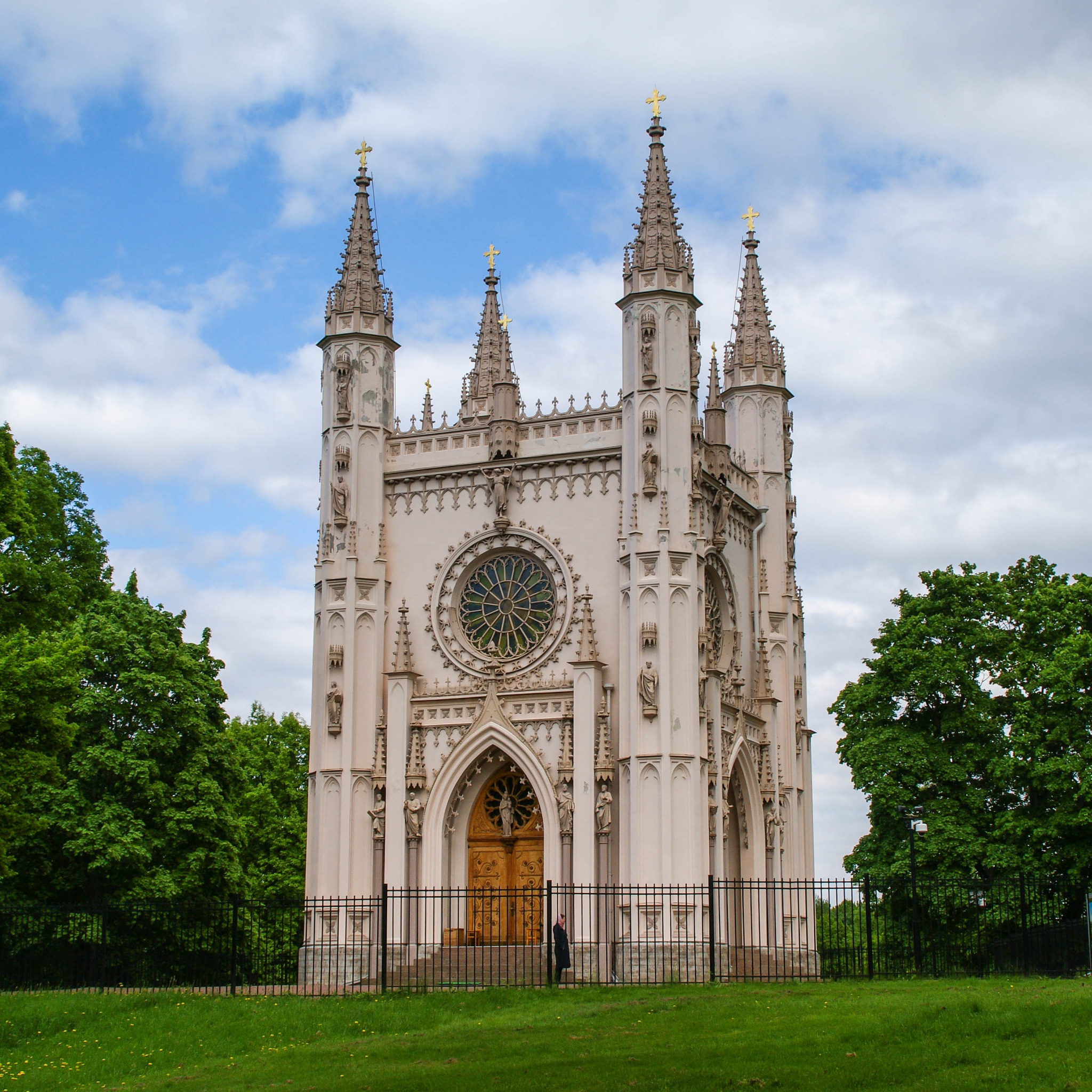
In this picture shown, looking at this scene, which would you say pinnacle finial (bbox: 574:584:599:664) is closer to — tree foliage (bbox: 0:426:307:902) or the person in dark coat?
the person in dark coat

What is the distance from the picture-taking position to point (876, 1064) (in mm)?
16375

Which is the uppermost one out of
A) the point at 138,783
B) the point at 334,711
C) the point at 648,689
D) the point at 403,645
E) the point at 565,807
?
the point at 403,645

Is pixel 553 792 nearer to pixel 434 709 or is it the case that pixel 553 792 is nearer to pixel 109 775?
pixel 434 709

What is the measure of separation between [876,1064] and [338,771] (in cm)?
2130

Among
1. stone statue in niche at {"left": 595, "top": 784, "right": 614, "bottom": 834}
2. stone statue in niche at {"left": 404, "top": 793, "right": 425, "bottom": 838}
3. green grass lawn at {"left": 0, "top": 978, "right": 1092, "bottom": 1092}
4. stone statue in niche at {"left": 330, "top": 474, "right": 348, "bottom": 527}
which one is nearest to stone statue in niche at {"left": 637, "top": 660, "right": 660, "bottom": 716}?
stone statue in niche at {"left": 595, "top": 784, "right": 614, "bottom": 834}

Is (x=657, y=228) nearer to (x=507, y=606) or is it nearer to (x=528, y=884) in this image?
(x=507, y=606)

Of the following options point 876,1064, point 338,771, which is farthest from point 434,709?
point 876,1064

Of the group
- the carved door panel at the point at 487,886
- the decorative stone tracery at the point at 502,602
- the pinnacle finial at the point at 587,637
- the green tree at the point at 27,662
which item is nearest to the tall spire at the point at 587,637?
the pinnacle finial at the point at 587,637

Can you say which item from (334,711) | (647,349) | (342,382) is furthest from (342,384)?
(334,711)

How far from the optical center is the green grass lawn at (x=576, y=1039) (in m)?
16.3

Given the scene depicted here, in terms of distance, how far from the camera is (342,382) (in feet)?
126

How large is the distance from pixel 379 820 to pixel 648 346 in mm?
13091

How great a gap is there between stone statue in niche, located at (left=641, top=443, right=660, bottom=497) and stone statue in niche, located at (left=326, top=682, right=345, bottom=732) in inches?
356

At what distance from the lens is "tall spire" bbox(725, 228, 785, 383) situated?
43.6 m
